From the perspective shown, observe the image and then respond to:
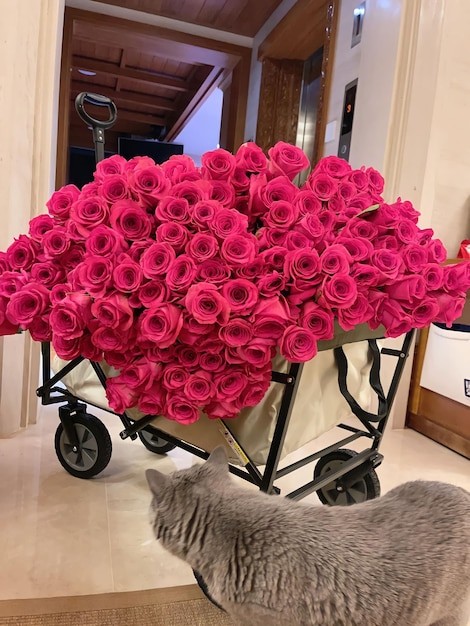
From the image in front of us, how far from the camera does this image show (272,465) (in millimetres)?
754

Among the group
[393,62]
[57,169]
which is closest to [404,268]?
[393,62]

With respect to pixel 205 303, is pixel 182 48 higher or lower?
higher

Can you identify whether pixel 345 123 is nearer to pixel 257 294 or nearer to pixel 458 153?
pixel 458 153

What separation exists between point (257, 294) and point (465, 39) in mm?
1684

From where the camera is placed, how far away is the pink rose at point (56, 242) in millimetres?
736

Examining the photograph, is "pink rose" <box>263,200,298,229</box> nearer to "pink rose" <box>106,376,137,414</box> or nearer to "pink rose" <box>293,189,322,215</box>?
"pink rose" <box>293,189,322,215</box>

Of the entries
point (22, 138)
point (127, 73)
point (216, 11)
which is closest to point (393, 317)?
point (22, 138)

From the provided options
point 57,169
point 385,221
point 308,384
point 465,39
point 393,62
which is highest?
point 465,39

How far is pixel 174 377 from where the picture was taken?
0.68 meters

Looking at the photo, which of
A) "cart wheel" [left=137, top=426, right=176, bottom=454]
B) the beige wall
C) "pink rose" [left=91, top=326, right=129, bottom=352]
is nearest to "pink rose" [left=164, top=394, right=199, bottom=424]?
"pink rose" [left=91, top=326, right=129, bottom=352]

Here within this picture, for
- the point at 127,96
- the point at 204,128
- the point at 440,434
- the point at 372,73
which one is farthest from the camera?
the point at 204,128

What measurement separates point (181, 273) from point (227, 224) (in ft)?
0.31

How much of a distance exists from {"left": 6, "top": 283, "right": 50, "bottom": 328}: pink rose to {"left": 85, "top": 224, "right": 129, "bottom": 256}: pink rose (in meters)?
0.11

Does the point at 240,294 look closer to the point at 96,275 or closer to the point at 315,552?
the point at 96,275
